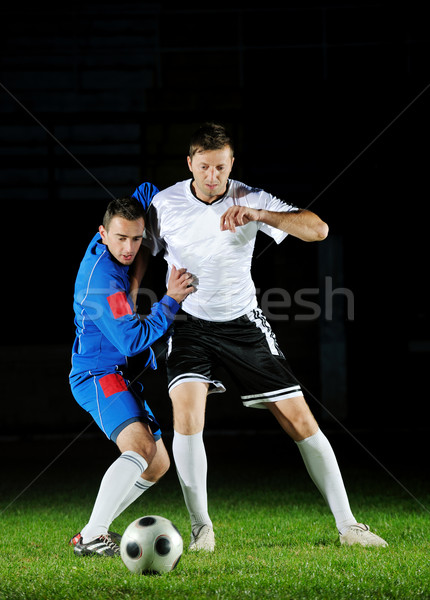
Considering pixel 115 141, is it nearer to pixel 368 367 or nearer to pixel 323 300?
pixel 323 300

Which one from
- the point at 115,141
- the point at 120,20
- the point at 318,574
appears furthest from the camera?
the point at 120,20

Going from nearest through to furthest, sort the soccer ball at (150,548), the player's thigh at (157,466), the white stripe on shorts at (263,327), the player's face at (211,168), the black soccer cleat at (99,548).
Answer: the soccer ball at (150,548), the black soccer cleat at (99,548), the player's face at (211,168), the player's thigh at (157,466), the white stripe on shorts at (263,327)

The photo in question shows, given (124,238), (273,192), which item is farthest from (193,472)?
(273,192)

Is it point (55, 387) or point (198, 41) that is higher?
point (198, 41)

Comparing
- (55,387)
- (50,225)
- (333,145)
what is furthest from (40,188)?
(333,145)

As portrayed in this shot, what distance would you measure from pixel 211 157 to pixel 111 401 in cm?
142

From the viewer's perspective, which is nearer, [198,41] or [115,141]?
[115,141]

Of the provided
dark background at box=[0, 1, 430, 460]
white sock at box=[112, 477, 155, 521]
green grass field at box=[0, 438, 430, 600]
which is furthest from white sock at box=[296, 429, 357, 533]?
dark background at box=[0, 1, 430, 460]

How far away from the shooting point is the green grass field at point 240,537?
3.48 meters

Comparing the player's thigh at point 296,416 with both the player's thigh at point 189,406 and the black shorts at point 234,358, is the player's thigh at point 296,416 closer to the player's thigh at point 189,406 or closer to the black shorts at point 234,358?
the black shorts at point 234,358

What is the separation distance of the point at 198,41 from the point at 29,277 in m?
5.80

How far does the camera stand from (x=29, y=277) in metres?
11.1

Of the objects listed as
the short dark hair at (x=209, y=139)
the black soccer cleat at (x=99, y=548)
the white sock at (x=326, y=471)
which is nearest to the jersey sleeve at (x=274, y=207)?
the short dark hair at (x=209, y=139)

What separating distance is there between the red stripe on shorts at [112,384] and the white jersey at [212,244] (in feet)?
1.93
